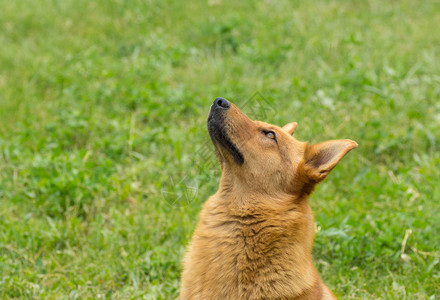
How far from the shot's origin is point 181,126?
22.0 feet

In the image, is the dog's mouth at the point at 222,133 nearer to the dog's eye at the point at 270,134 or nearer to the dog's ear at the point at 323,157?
the dog's eye at the point at 270,134

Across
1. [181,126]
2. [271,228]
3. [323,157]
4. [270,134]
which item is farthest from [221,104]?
[181,126]

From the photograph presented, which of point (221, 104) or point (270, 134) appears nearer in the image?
point (221, 104)

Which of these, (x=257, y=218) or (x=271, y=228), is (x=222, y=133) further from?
(x=271, y=228)

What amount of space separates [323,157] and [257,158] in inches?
18.6

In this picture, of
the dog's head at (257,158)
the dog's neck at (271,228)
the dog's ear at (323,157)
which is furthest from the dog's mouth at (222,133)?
the dog's ear at (323,157)

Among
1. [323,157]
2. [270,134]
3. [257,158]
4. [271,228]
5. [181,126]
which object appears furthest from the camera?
[181,126]

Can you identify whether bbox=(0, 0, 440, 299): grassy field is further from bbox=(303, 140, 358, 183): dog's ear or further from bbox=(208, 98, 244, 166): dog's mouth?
bbox=(303, 140, 358, 183): dog's ear

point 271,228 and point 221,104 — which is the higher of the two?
point 221,104

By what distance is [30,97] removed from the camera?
279 inches

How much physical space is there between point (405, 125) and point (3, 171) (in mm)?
4806

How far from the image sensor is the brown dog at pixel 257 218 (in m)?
3.49

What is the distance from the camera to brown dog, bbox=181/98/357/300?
349cm

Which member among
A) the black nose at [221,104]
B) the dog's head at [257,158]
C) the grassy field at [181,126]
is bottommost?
the grassy field at [181,126]
